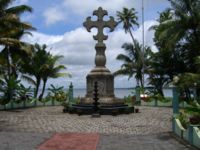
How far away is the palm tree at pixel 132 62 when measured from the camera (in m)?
41.1

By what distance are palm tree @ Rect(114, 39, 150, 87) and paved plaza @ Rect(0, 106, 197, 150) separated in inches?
924

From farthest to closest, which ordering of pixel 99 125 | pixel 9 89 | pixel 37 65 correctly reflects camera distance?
Result: 1. pixel 37 65
2. pixel 9 89
3. pixel 99 125

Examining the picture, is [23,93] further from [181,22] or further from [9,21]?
[181,22]

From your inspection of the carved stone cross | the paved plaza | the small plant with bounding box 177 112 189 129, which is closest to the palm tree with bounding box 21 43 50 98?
the carved stone cross

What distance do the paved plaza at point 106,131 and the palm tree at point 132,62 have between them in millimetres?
23471

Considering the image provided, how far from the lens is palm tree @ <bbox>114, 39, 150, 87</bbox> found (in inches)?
1619

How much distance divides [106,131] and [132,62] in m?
29.2

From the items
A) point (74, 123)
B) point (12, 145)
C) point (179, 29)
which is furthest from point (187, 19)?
point (12, 145)

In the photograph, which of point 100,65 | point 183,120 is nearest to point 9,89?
point 100,65

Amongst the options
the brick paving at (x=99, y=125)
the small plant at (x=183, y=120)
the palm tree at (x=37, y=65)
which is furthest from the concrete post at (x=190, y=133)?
the palm tree at (x=37, y=65)

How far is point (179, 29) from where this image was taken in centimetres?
2525

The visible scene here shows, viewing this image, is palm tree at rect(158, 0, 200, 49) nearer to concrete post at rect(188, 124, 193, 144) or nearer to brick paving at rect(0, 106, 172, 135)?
brick paving at rect(0, 106, 172, 135)

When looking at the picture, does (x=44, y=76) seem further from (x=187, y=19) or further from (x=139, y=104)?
(x=187, y=19)

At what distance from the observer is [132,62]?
4188 cm
